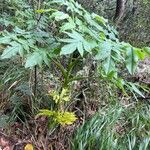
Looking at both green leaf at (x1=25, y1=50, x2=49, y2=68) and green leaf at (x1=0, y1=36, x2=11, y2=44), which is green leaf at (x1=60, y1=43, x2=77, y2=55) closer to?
green leaf at (x1=25, y1=50, x2=49, y2=68)

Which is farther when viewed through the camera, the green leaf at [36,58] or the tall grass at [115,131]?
the tall grass at [115,131]

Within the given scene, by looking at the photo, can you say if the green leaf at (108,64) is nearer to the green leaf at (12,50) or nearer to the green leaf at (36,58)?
the green leaf at (36,58)

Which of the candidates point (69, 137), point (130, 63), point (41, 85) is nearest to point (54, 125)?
point (69, 137)

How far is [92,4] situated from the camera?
267 inches

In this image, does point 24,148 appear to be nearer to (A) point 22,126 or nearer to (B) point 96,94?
(A) point 22,126

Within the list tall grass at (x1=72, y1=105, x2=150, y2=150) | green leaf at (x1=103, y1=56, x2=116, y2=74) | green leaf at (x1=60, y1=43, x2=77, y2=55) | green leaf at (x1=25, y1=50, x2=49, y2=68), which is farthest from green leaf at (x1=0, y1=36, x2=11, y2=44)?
tall grass at (x1=72, y1=105, x2=150, y2=150)

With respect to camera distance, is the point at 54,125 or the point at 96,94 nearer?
the point at 54,125

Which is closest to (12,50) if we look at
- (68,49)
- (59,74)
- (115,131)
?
(68,49)

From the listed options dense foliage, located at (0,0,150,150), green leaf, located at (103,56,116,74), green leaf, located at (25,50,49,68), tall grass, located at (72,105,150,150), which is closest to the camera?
green leaf, located at (103,56,116,74)

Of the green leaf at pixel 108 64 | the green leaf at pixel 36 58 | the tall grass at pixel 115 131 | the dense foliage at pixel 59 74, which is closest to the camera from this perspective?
the green leaf at pixel 108 64

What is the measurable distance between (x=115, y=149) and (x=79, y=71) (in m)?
1.03

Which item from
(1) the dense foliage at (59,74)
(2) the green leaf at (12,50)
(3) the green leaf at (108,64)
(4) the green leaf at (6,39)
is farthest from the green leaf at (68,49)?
(4) the green leaf at (6,39)

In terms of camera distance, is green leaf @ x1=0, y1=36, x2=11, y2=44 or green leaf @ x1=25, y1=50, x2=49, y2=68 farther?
green leaf @ x1=0, y1=36, x2=11, y2=44

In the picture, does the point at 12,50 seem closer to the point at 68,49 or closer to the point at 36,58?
the point at 36,58
